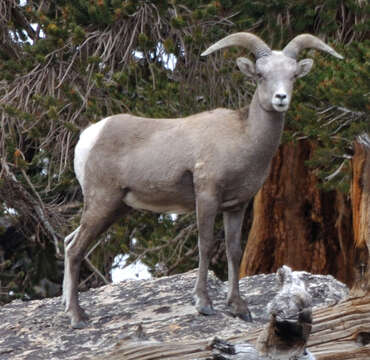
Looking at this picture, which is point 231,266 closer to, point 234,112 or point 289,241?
point 234,112

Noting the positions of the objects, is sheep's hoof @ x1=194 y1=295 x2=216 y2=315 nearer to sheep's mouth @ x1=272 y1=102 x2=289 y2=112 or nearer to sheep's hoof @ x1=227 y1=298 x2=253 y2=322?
Result: sheep's hoof @ x1=227 y1=298 x2=253 y2=322

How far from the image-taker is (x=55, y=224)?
1257cm

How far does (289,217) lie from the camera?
12.4m

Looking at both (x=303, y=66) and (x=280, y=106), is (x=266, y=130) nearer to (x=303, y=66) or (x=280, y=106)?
(x=280, y=106)

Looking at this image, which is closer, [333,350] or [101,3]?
[333,350]

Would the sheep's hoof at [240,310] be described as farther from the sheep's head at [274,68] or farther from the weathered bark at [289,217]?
the weathered bark at [289,217]

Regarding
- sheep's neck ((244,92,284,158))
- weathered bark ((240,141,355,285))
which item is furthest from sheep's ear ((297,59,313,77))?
weathered bark ((240,141,355,285))

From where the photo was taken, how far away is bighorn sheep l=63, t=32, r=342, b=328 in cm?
764

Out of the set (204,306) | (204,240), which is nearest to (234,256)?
(204,240)

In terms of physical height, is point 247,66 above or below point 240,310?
above

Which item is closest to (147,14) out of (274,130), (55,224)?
(55,224)

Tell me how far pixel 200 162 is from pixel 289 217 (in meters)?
4.82

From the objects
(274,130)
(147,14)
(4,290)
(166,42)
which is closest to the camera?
(274,130)

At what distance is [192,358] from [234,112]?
3276 millimetres
